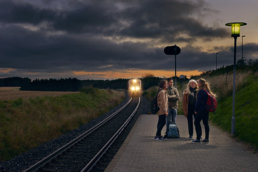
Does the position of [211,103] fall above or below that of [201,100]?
below

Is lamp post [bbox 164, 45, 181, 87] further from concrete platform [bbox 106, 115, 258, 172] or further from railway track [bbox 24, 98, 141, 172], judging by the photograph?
railway track [bbox 24, 98, 141, 172]

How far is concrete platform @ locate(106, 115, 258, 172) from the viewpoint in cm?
675

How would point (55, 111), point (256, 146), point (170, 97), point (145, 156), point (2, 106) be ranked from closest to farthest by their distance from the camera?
point (145, 156), point (256, 146), point (170, 97), point (2, 106), point (55, 111)

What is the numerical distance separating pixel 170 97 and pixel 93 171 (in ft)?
14.3

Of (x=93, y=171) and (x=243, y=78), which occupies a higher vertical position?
(x=243, y=78)

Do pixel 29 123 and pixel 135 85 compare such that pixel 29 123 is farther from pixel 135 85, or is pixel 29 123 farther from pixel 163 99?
pixel 135 85

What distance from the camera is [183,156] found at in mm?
7781

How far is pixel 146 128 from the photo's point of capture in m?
13.3

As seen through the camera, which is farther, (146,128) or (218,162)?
(146,128)

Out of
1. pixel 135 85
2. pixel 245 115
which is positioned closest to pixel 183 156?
pixel 245 115

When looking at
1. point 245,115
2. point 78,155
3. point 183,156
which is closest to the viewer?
point 183,156

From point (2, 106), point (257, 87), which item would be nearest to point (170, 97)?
point (257, 87)

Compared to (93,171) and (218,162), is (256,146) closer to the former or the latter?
(218,162)

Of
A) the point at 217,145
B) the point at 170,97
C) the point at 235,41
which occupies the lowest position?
the point at 217,145
